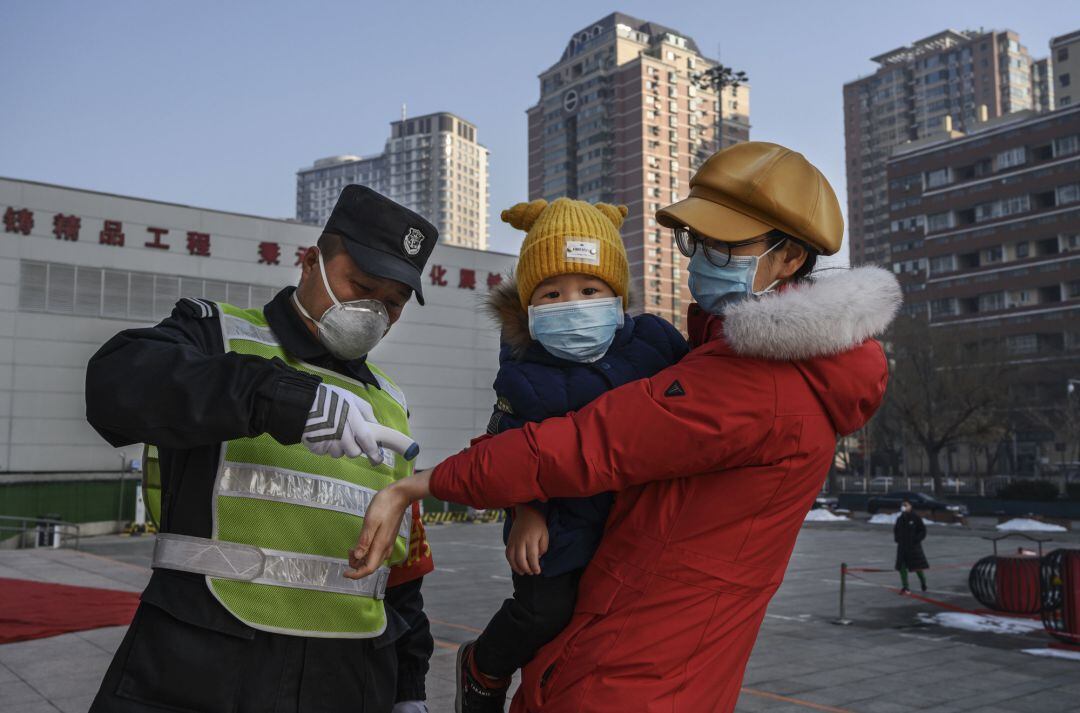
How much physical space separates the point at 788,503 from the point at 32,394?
118 feet

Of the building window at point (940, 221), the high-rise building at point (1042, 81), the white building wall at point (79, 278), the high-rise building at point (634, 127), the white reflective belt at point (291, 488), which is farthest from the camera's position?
the high-rise building at point (1042, 81)

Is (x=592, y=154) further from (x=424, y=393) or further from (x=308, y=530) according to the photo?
(x=308, y=530)

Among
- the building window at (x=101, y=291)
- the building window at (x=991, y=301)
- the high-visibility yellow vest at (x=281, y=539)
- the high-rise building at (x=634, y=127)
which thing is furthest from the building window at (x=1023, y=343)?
the high-visibility yellow vest at (x=281, y=539)

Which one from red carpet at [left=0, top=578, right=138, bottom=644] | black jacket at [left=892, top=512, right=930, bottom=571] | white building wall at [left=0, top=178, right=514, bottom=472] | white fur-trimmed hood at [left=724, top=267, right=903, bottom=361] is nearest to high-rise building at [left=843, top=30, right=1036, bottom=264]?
white building wall at [left=0, top=178, right=514, bottom=472]

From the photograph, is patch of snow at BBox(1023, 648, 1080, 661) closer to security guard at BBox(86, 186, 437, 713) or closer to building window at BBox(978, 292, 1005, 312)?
security guard at BBox(86, 186, 437, 713)

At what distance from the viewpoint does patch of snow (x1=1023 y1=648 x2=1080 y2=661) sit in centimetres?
1092

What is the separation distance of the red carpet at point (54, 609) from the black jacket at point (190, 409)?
8.88 meters

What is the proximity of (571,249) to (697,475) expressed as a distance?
2.47 ft

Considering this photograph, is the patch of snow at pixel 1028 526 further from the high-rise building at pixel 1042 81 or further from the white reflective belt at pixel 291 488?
the high-rise building at pixel 1042 81

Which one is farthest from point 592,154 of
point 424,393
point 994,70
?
point 424,393

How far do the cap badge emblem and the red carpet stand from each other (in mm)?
9092

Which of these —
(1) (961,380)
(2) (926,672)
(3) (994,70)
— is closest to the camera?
(2) (926,672)

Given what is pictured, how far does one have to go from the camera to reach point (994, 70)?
129 m

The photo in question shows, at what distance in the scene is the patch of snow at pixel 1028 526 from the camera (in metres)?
34.3
